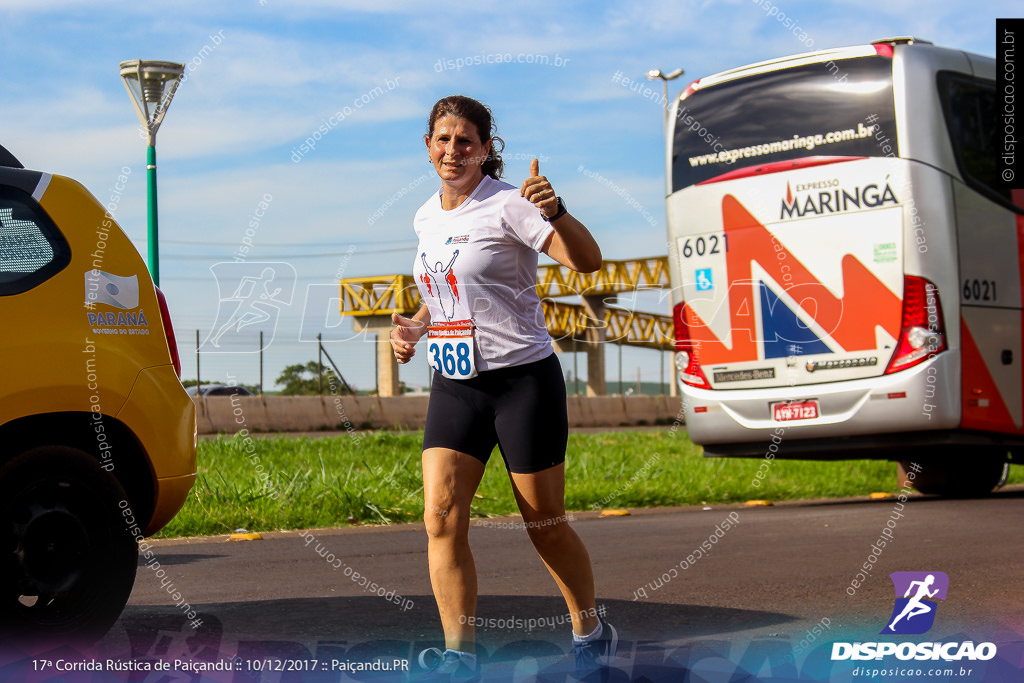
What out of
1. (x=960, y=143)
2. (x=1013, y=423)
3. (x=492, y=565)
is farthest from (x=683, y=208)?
(x=492, y=565)

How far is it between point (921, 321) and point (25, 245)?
7.74 m

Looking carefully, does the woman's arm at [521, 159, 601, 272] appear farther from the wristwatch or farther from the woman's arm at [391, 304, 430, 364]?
the woman's arm at [391, 304, 430, 364]

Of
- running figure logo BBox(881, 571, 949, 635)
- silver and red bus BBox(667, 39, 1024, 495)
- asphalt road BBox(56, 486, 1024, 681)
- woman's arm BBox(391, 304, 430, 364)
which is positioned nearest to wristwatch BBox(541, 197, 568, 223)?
woman's arm BBox(391, 304, 430, 364)

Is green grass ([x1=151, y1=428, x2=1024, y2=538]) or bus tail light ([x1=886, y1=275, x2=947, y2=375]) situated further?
bus tail light ([x1=886, y1=275, x2=947, y2=375])

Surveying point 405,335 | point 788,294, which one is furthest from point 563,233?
point 788,294

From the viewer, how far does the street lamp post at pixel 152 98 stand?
39.2 feet

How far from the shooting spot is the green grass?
31.9 ft

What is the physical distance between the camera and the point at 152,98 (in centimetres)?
1227

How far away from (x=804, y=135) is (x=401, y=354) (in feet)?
23.7

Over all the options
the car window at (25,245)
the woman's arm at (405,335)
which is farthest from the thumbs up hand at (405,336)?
the car window at (25,245)
